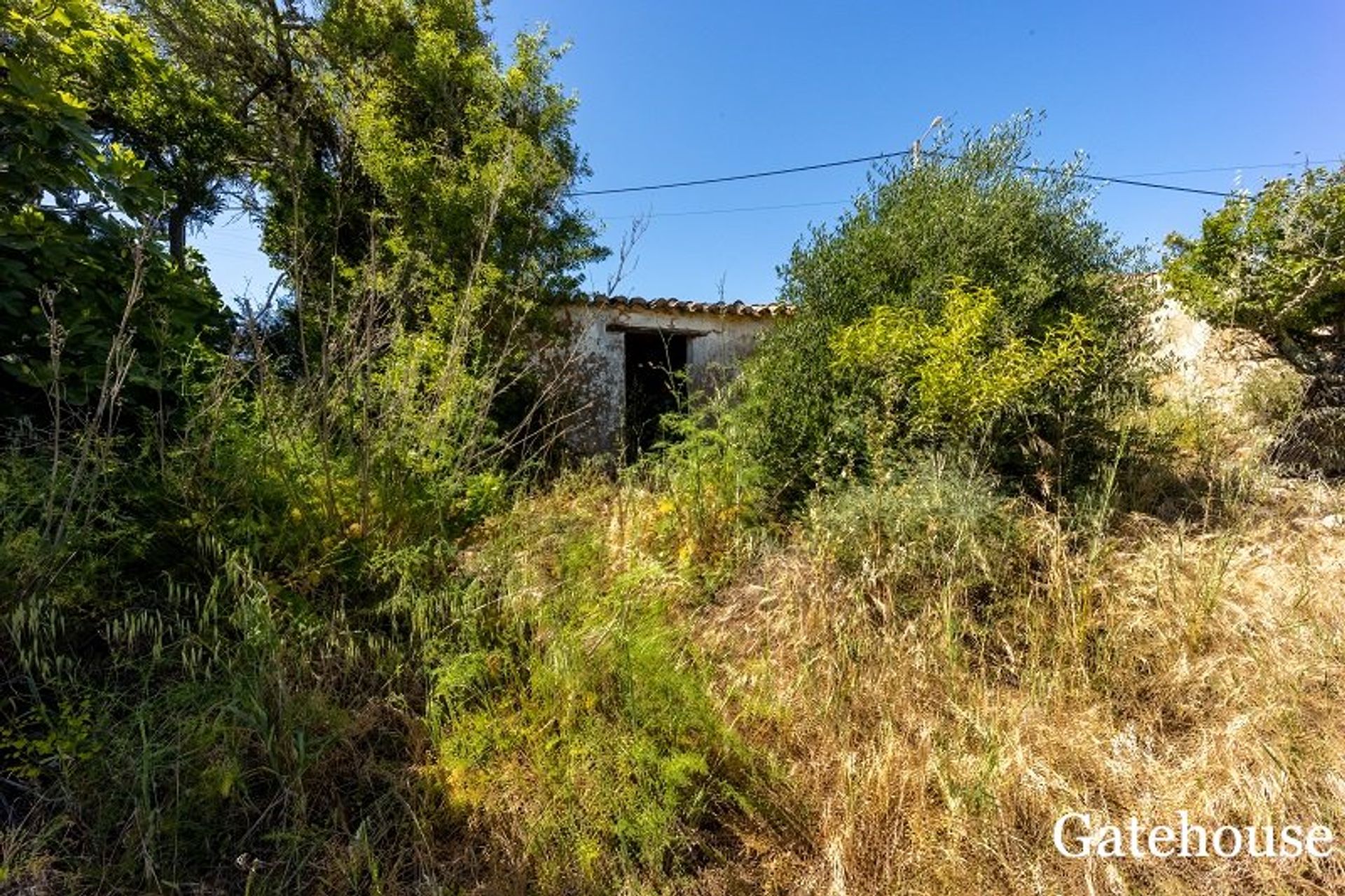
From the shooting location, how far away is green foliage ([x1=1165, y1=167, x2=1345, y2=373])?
4.27 metres

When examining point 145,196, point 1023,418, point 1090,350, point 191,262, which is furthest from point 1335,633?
point 191,262

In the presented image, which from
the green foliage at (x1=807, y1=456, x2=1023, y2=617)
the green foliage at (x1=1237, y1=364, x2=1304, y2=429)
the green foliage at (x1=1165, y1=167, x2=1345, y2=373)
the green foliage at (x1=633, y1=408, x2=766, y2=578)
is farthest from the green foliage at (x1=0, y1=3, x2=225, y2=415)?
the green foliage at (x1=1237, y1=364, x2=1304, y2=429)

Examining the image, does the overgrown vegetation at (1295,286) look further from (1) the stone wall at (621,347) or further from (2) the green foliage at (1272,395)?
(1) the stone wall at (621,347)

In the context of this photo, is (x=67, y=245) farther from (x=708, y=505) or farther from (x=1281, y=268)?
(x=1281, y=268)

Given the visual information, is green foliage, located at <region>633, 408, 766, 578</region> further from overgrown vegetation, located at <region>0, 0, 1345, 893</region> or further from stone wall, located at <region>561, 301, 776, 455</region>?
stone wall, located at <region>561, 301, 776, 455</region>

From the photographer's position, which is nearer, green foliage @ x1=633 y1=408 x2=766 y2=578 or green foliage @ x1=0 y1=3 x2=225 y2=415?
green foliage @ x1=0 y1=3 x2=225 y2=415

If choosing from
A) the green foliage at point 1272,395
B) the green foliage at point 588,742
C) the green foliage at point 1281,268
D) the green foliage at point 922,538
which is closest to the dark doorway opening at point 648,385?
the green foliage at point 922,538

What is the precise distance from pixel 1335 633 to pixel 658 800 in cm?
304

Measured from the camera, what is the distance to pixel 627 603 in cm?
238

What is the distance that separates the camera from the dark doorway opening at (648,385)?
7.10 m

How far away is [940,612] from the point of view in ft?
8.36

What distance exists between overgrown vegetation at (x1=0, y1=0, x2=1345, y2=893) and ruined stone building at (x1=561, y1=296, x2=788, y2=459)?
309cm

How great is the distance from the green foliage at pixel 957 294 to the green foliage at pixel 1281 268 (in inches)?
57.4

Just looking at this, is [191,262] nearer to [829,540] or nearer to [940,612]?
[829,540]
